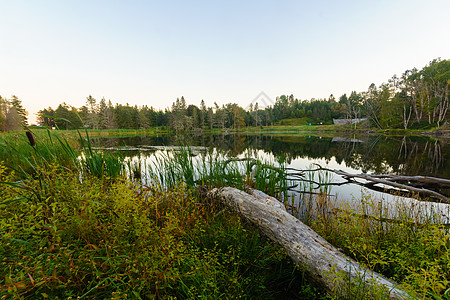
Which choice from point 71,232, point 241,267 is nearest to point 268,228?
point 241,267

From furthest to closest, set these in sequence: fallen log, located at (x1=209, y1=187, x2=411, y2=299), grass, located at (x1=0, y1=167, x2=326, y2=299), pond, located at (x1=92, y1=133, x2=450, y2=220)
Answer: pond, located at (x1=92, y1=133, x2=450, y2=220)
fallen log, located at (x1=209, y1=187, x2=411, y2=299)
grass, located at (x1=0, y1=167, x2=326, y2=299)

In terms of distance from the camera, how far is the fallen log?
1.94 meters

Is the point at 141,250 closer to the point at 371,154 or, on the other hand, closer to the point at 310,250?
the point at 310,250

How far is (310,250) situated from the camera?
2.47m

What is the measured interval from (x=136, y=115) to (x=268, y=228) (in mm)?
76795

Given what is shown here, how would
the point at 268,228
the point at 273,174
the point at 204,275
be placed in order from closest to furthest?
the point at 204,275 < the point at 268,228 < the point at 273,174

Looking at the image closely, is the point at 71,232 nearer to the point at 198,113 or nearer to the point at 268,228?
the point at 268,228

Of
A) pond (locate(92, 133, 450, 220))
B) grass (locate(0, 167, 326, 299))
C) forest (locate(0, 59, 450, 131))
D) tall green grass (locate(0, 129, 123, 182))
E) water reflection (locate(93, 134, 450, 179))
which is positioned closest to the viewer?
grass (locate(0, 167, 326, 299))

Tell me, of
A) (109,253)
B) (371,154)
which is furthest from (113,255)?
(371,154)

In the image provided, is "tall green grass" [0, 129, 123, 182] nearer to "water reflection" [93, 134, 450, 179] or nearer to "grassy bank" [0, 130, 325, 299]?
"grassy bank" [0, 130, 325, 299]

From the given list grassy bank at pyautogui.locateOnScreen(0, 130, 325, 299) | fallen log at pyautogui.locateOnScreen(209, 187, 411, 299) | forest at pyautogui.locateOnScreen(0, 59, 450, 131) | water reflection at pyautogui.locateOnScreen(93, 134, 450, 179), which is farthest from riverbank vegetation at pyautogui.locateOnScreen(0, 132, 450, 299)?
forest at pyautogui.locateOnScreen(0, 59, 450, 131)

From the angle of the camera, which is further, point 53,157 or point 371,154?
point 371,154

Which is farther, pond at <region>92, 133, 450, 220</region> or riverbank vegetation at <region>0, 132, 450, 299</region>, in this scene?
pond at <region>92, 133, 450, 220</region>

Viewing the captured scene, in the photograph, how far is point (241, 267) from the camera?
2592 millimetres
